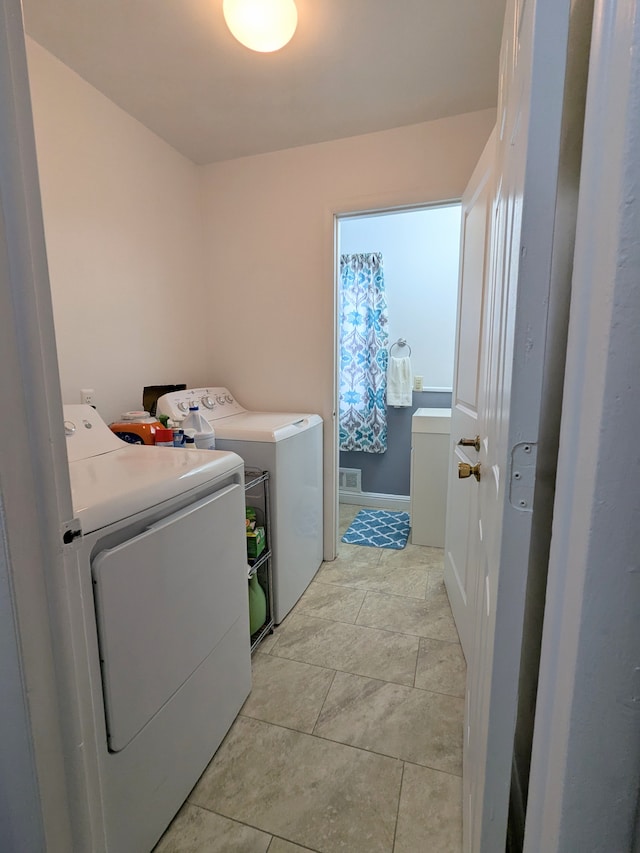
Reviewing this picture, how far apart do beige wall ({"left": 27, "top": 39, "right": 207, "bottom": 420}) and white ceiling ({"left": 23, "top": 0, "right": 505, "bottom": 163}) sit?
0.13 metres

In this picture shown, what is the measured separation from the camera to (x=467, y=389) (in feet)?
5.40

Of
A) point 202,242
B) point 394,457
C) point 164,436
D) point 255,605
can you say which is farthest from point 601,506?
point 394,457

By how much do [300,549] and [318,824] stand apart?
1074mm

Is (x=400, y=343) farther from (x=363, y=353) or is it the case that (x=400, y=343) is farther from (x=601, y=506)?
(x=601, y=506)

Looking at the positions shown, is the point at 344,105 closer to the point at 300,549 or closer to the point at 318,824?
the point at 300,549

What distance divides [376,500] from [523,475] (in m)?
2.89

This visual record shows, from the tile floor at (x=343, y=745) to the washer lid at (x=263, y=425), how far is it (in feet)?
3.05

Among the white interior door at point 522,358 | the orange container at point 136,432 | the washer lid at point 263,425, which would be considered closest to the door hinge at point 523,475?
the white interior door at point 522,358

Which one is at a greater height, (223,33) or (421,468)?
(223,33)

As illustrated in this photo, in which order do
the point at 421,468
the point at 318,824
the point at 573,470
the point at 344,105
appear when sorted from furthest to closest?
the point at 421,468 → the point at 344,105 → the point at 318,824 → the point at 573,470

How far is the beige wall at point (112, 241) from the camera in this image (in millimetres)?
1520

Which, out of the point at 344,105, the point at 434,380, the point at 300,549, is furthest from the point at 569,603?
the point at 434,380

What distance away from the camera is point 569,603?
38cm

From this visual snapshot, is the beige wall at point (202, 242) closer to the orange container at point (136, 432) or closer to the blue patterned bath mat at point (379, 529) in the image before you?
the orange container at point (136, 432)
